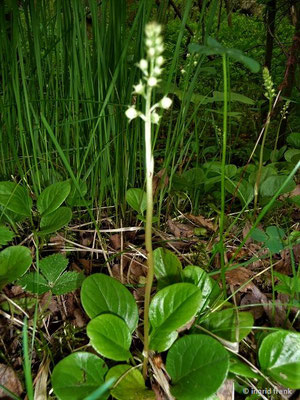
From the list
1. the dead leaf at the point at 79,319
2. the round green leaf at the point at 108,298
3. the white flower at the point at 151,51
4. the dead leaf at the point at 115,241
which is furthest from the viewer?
the dead leaf at the point at 115,241

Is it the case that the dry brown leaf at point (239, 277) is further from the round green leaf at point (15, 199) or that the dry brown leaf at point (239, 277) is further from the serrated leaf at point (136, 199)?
the round green leaf at point (15, 199)

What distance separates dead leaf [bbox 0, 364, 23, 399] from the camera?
678 millimetres

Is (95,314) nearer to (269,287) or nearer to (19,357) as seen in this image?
(19,357)

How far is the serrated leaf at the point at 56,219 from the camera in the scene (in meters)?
0.95

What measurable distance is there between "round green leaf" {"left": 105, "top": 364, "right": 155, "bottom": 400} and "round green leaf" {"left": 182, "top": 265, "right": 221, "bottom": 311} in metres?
0.22

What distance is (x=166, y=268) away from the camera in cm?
88

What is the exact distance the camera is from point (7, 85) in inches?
44.5

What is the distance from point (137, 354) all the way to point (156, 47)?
0.59m

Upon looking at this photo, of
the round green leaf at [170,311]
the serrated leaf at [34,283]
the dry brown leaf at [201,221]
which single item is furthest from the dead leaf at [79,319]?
the dry brown leaf at [201,221]

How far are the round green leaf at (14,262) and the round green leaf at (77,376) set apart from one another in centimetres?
25

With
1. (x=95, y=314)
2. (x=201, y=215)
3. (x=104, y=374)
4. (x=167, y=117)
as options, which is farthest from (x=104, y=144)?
(x=167, y=117)

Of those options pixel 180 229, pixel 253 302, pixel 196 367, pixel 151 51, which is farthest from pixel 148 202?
pixel 180 229

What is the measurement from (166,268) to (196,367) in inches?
11.1

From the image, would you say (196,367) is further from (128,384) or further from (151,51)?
(151,51)
